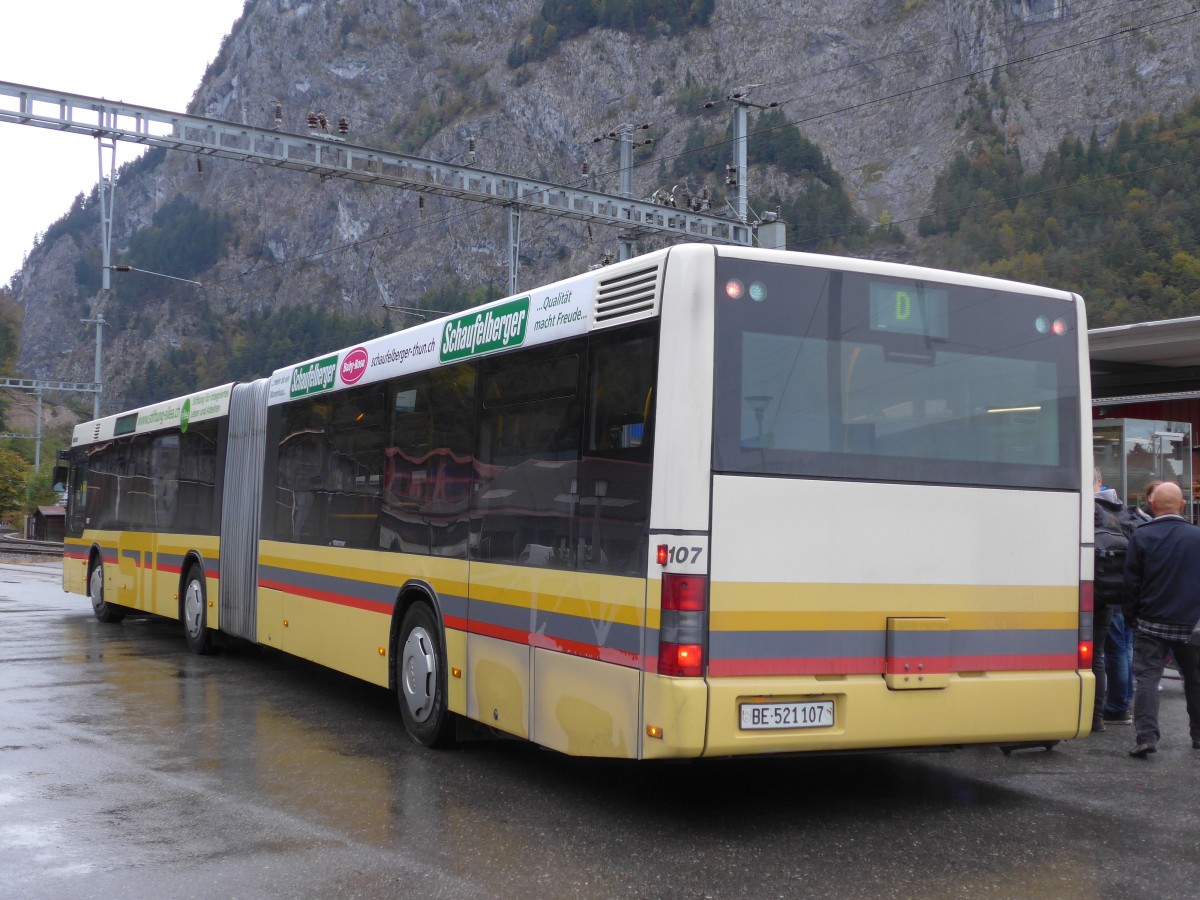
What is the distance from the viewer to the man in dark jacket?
785cm

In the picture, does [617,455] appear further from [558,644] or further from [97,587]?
[97,587]

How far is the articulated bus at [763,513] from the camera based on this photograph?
19.7ft

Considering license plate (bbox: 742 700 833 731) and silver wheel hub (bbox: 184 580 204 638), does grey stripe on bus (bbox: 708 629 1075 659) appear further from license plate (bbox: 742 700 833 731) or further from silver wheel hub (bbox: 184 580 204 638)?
silver wheel hub (bbox: 184 580 204 638)

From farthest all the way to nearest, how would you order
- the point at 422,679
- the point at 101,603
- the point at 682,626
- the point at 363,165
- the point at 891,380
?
the point at 363,165
the point at 101,603
the point at 422,679
the point at 891,380
the point at 682,626

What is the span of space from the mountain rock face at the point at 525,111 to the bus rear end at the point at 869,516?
10557cm

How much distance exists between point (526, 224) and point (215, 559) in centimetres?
12945

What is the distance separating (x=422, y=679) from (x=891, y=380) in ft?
11.9

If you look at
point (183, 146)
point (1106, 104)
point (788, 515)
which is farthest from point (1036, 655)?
point (1106, 104)

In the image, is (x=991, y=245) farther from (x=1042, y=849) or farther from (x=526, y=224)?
(x=1042, y=849)

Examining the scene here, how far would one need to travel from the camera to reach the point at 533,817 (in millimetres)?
6602

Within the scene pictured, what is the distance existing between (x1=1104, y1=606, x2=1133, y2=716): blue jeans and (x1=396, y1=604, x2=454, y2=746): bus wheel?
4729 millimetres

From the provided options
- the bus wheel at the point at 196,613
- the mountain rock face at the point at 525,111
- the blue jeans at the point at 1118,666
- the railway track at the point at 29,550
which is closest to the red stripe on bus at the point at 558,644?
the blue jeans at the point at 1118,666

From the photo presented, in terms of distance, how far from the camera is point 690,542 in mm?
5910

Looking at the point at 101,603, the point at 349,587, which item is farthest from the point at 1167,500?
the point at 101,603
